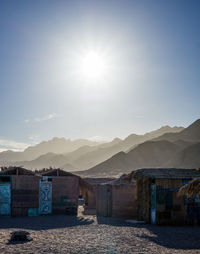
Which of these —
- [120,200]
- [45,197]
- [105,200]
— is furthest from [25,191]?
[120,200]

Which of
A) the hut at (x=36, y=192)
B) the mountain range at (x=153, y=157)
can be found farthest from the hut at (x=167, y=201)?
the mountain range at (x=153, y=157)

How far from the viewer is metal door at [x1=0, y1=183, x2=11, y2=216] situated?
76.7 feet

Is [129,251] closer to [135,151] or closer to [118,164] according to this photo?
[118,164]

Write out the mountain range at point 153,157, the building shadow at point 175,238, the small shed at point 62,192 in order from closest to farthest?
1. the building shadow at point 175,238
2. the small shed at point 62,192
3. the mountain range at point 153,157

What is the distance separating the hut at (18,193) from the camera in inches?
924

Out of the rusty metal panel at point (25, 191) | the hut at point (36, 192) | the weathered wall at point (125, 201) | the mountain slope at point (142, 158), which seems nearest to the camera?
the weathered wall at point (125, 201)

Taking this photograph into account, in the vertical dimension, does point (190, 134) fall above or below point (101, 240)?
above

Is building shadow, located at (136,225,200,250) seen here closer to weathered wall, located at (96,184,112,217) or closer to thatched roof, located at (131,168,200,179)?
thatched roof, located at (131,168,200,179)

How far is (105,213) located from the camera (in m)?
24.7

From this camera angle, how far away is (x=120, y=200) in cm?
2330

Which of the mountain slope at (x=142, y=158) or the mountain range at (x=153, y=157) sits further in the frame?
the mountain slope at (x=142, y=158)

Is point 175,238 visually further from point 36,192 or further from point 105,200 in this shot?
point 36,192

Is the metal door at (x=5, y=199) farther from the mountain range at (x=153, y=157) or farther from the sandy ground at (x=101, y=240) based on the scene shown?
the mountain range at (x=153, y=157)

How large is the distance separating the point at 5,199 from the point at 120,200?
8.44 metres
